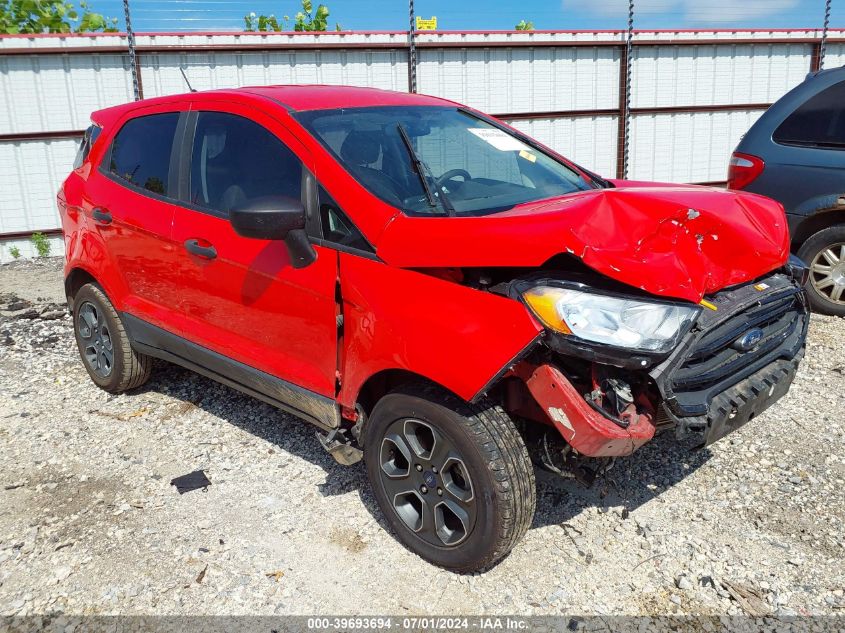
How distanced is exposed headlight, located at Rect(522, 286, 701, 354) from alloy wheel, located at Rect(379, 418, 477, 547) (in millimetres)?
639

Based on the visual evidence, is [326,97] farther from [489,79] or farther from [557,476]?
[489,79]

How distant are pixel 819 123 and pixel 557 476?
4.17m

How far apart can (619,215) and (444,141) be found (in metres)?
1.36

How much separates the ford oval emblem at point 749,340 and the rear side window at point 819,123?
3504mm

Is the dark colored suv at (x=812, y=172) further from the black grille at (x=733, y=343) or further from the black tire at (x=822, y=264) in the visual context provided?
the black grille at (x=733, y=343)

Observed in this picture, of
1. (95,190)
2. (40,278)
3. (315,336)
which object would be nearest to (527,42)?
(40,278)

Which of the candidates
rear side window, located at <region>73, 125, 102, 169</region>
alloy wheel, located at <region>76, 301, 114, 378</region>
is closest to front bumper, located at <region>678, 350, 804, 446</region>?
alloy wheel, located at <region>76, 301, 114, 378</region>

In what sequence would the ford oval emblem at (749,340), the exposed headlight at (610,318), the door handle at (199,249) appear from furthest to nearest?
the door handle at (199,249), the ford oval emblem at (749,340), the exposed headlight at (610,318)

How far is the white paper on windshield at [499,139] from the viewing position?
12.1 ft

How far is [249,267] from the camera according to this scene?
124 inches

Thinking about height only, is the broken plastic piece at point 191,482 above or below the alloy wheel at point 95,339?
below

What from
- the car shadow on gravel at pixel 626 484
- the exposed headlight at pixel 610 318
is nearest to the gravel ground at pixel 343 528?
the car shadow on gravel at pixel 626 484

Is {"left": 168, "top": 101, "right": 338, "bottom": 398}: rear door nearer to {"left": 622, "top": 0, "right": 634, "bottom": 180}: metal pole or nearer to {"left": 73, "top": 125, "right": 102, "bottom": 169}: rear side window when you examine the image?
{"left": 73, "top": 125, "right": 102, "bottom": 169}: rear side window

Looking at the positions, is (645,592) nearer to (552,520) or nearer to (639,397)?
(552,520)
